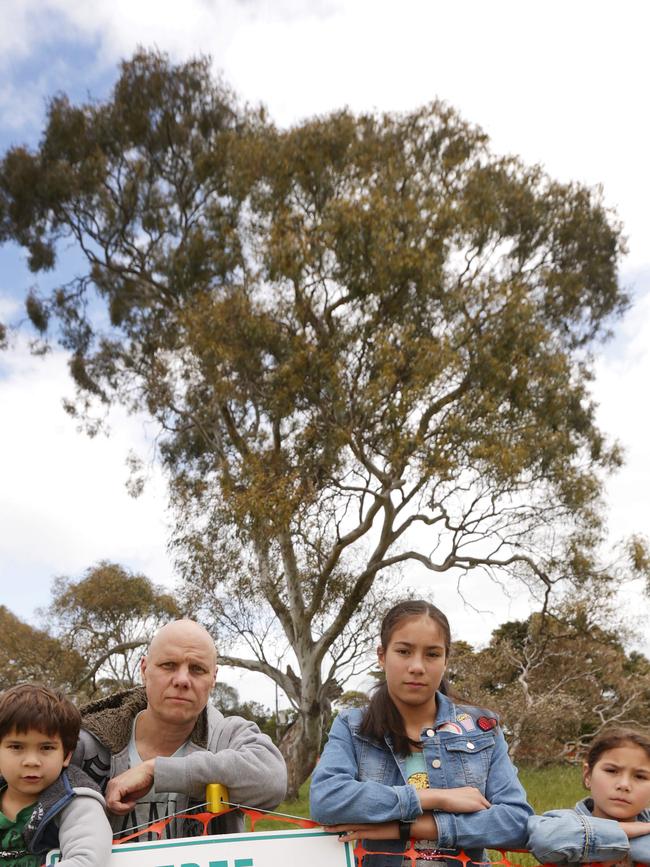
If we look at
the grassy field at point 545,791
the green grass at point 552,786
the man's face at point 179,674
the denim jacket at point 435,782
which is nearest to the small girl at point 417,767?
the denim jacket at point 435,782

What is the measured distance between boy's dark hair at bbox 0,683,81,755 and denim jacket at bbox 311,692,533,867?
0.73 m

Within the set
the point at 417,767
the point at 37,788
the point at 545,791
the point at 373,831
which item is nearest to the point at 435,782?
the point at 417,767

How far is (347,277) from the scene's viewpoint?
51.8ft

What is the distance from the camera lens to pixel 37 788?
7.72ft

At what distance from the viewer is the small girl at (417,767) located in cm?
238

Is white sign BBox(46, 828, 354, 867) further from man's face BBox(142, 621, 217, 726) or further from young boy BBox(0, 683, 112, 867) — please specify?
man's face BBox(142, 621, 217, 726)

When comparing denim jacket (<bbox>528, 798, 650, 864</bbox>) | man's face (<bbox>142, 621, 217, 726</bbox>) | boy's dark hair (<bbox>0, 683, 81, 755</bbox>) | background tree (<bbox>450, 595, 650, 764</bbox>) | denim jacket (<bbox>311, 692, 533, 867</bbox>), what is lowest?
denim jacket (<bbox>528, 798, 650, 864</bbox>)

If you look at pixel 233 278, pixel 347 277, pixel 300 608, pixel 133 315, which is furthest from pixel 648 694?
pixel 133 315

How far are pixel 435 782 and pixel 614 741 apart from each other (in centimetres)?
57

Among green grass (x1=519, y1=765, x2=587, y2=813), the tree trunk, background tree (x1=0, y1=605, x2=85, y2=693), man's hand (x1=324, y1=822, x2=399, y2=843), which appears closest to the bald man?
man's hand (x1=324, y1=822, x2=399, y2=843)

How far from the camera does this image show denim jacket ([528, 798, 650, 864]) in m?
2.36

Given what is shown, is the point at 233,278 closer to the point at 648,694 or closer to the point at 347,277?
the point at 347,277

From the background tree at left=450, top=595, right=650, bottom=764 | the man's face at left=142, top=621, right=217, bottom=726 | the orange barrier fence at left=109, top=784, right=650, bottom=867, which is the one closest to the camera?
the orange barrier fence at left=109, top=784, right=650, bottom=867

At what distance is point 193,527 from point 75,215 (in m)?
9.06
